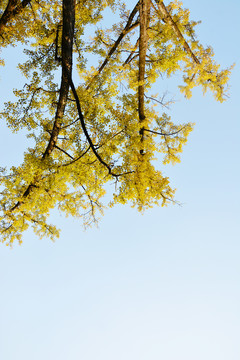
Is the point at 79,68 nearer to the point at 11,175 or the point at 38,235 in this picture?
the point at 11,175

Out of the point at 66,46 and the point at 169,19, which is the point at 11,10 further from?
the point at 169,19

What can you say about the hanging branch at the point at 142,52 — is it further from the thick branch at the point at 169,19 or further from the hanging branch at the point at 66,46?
the hanging branch at the point at 66,46

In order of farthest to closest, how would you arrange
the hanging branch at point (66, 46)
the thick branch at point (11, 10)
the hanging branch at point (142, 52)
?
the hanging branch at point (142, 52) → the thick branch at point (11, 10) → the hanging branch at point (66, 46)

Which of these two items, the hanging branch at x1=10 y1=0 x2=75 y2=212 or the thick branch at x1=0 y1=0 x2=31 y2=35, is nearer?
the hanging branch at x1=10 y1=0 x2=75 y2=212

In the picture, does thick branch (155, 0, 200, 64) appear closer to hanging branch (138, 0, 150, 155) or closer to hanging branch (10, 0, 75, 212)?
hanging branch (138, 0, 150, 155)

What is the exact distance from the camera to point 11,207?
586 cm

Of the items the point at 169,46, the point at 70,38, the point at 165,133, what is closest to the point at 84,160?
the point at 165,133

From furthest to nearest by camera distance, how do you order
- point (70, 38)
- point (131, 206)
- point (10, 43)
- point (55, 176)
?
1. point (10, 43)
2. point (131, 206)
3. point (55, 176)
4. point (70, 38)

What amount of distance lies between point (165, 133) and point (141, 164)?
86cm

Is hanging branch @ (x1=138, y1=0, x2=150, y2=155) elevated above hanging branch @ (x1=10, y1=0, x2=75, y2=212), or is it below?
above

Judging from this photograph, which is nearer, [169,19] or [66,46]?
[66,46]

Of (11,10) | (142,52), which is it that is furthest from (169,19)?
(11,10)

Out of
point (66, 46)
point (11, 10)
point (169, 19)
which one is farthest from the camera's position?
point (169, 19)


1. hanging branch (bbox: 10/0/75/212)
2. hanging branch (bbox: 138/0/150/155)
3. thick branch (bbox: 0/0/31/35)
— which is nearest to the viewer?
hanging branch (bbox: 10/0/75/212)
